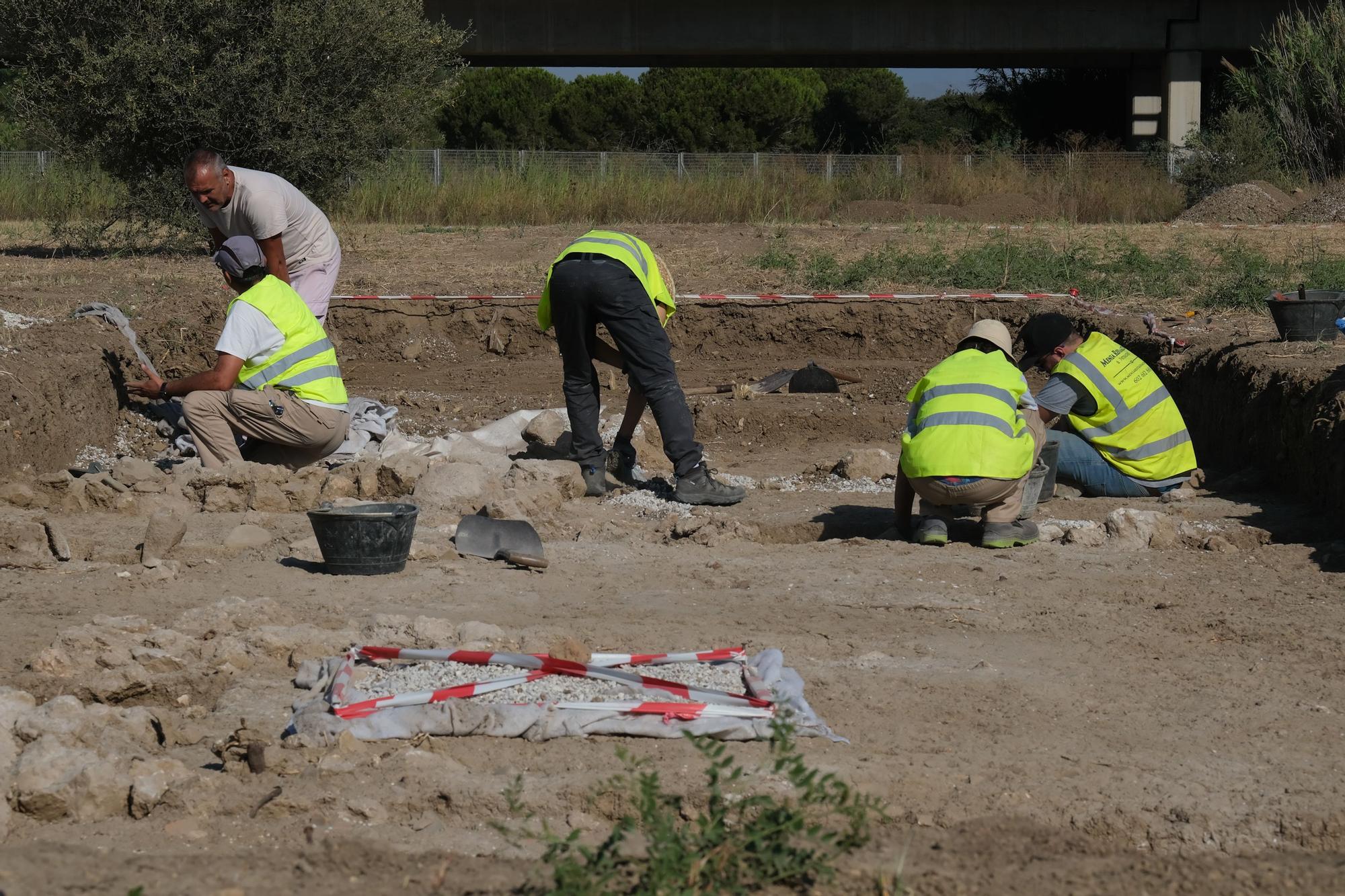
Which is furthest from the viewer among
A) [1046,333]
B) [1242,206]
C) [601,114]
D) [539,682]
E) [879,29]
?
[601,114]

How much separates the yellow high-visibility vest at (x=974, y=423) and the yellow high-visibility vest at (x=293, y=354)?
3.14m

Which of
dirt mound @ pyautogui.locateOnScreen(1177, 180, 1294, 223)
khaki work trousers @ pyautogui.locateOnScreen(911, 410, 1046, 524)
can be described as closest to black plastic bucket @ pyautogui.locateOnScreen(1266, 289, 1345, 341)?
khaki work trousers @ pyautogui.locateOnScreen(911, 410, 1046, 524)

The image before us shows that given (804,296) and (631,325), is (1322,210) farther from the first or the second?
(631,325)

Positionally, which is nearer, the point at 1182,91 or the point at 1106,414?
the point at 1106,414

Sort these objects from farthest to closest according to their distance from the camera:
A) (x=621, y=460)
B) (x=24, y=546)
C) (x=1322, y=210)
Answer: (x=1322, y=210)
(x=621, y=460)
(x=24, y=546)

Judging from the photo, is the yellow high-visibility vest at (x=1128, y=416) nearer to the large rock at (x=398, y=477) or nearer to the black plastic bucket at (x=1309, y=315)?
the black plastic bucket at (x=1309, y=315)

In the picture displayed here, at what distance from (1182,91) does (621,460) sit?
68.2 ft

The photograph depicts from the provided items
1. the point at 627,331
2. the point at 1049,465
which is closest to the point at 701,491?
the point at 627,331

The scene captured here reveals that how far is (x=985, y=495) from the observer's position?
6.34m

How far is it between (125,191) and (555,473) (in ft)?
31.1

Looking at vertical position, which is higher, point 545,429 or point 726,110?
point 726,110

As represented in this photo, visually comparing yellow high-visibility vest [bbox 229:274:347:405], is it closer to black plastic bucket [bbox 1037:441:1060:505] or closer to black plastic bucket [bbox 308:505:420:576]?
black plastic bucket [bbox 308:505:420:576]

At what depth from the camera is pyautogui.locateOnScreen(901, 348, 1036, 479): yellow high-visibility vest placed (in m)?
6.21

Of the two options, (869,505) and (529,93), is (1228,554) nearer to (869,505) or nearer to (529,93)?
(869,505)
